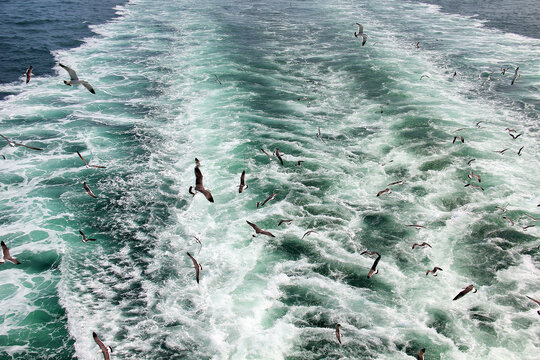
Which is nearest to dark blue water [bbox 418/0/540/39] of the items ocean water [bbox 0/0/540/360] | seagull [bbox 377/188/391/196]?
ocean water [bbox 0/0/540/360]

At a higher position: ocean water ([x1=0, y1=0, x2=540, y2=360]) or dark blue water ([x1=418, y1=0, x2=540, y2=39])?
dark blue water ([x1=418, y1=0, x2=540, y2=39])

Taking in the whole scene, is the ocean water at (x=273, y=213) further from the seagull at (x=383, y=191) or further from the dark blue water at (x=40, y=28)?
the dark blue water at (x=40, y=28)

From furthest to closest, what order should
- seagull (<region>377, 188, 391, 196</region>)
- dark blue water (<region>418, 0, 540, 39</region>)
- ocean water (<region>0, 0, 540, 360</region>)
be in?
dark blue water (<region>418, 0, 540, 39</region>) < seagull (<region>377, 188, 391, 196</region>) < ocean water (<region>0, 0, 540, 360</region>)

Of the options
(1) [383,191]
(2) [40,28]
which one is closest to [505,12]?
(1) [383,191]

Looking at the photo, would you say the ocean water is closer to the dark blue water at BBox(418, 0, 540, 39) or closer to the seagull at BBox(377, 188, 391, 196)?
the seagull at BBox(377, 188, 391, 196)

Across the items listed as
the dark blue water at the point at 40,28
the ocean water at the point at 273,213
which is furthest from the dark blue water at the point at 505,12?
the dark blue water at the point at 40,28

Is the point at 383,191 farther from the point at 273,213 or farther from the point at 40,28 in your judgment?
the point at 40,28

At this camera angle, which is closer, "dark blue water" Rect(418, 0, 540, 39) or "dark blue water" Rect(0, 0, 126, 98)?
"dark blue water" Rect(0, 0, 126, 98)
